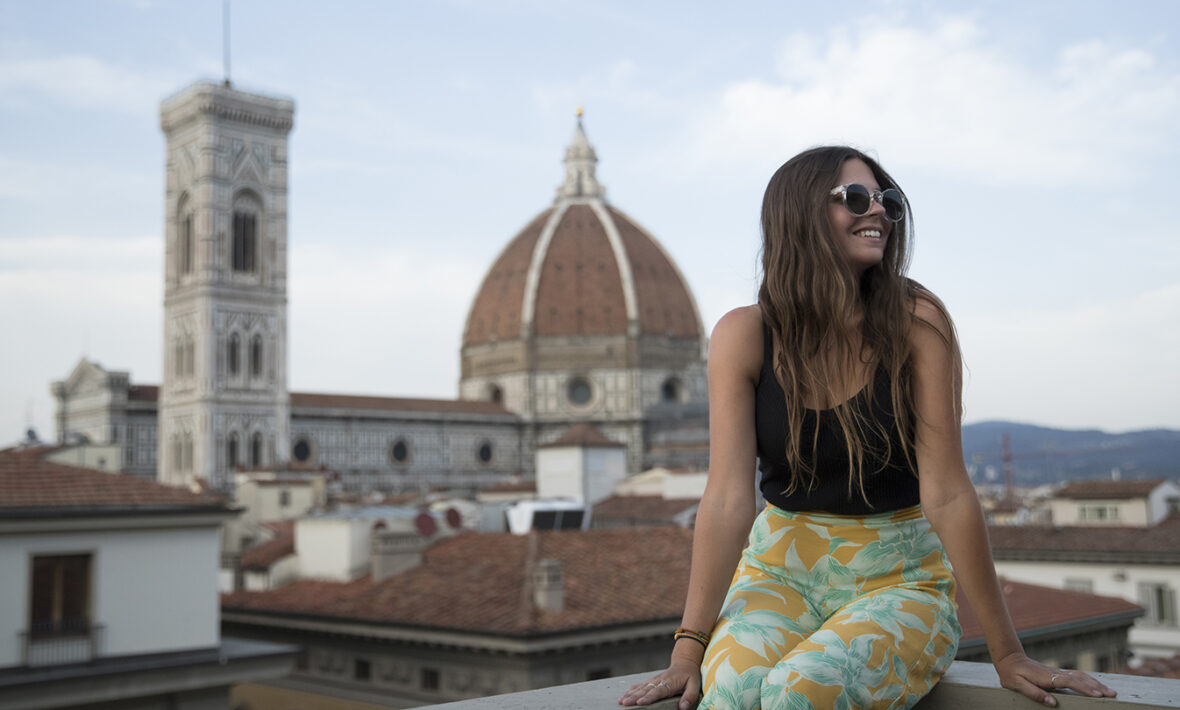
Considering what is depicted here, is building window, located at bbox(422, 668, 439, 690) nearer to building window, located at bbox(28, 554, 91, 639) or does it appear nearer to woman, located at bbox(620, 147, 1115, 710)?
building window, located at bbox(28, 554, 91, 639)

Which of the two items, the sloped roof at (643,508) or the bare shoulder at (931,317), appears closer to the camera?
the bare shoulder at (931,317)

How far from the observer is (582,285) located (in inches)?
3216

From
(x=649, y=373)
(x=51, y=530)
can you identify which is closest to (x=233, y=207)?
(x=649, y=373)

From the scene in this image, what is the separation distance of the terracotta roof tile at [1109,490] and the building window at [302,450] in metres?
41.5

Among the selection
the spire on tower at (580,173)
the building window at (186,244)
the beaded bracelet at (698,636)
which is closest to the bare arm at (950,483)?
the beaded bracelet at (698,636)

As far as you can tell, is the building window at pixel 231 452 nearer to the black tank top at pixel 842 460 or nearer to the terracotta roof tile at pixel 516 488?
the terracotta roof tile at pixel 516 488

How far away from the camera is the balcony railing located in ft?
43.1

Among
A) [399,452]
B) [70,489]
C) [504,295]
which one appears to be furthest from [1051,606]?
[504,295]

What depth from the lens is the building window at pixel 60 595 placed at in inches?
528

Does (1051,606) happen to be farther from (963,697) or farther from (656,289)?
(656,289)

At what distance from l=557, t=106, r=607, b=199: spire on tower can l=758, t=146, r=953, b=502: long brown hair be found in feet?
286

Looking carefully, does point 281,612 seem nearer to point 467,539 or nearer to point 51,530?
point 467,539

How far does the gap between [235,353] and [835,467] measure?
6206cm

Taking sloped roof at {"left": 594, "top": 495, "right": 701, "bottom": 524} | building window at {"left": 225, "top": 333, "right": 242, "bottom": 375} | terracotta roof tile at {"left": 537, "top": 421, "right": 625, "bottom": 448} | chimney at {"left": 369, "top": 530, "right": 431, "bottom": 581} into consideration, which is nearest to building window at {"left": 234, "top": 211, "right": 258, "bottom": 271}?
building window at {"left": 225, "top": 333, "right": 242, "bottom": 375}
